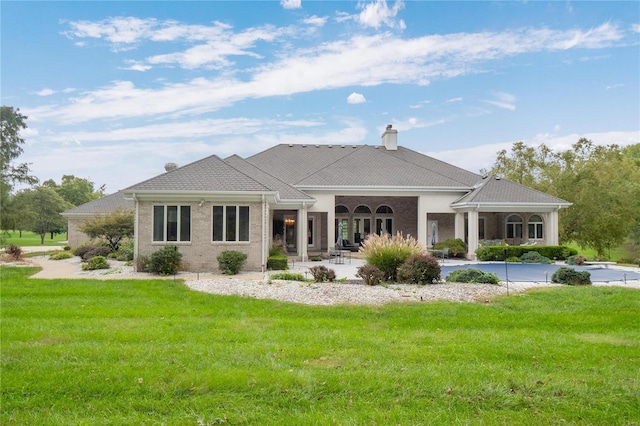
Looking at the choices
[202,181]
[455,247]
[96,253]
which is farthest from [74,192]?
[455,247]

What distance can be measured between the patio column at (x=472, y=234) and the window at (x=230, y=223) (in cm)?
1301

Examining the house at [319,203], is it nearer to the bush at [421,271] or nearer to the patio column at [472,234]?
the patio column at [472,234]

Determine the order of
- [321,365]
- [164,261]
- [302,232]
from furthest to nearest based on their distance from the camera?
[302,232] < [164,261] < [321,365]

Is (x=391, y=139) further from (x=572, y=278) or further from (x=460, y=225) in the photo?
(x=572, y=278)

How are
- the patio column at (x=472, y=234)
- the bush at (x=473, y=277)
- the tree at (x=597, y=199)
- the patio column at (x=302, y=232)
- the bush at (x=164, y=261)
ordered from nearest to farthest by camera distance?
the bush at (x=473, y=277), the bush at (x=164, y=261), the patio column at (x=302, y=232), the patio column at (x=472, y=234), the tree at (x=597, y=199)

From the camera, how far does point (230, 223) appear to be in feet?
55.2

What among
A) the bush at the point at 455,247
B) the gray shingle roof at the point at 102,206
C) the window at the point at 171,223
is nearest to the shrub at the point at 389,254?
the window at the point at 171,223

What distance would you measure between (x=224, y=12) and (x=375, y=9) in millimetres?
6746

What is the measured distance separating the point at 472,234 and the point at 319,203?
8.95 m

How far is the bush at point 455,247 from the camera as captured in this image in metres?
23.6

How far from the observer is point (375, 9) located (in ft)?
55.5

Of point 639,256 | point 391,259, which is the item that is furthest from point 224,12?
point 639,256

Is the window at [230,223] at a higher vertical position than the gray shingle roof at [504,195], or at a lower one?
lower

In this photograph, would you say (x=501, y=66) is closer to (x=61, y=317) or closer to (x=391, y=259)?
(x=391, y=259)
